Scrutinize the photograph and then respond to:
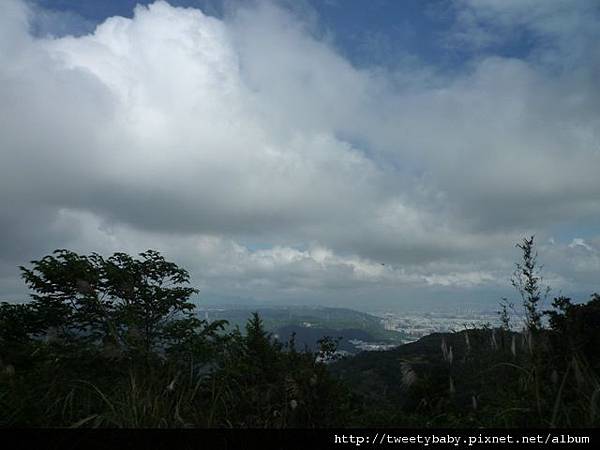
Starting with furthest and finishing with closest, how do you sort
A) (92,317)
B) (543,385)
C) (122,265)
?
(122,265) < (92,317) < (543,385)


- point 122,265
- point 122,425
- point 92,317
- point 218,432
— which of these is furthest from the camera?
point 122,265

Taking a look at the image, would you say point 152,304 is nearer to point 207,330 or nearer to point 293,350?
point 207,330

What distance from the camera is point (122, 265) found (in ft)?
74.4

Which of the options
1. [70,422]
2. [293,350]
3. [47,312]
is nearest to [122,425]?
[70,422]

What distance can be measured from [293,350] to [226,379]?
2618 millimetres

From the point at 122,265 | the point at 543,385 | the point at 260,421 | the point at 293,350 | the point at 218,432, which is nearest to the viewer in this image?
the point at 218,432

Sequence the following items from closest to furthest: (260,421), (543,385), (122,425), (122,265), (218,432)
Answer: (122,425) → (218,432) → (543,385) → (260,421) → (122,265)

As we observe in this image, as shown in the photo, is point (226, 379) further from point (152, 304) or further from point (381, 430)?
point (152, 304)

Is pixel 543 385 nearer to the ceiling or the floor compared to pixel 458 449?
nearer to the ceiling

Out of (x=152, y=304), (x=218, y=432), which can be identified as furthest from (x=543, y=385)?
(x=152, y=304)

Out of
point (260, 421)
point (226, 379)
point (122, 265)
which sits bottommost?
point (260, 421)

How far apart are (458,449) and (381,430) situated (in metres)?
0.67

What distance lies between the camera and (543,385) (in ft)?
14.3

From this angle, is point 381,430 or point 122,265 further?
point 122,265
